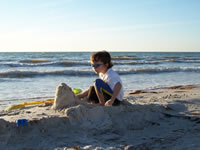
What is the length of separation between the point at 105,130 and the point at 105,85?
2.94 feet

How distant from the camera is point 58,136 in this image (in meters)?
2.77

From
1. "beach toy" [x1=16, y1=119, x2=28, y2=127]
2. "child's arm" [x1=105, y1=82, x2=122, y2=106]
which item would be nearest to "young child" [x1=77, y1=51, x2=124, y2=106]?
"child's arm" [x1=105, y1=82, x2=122, y2=106]

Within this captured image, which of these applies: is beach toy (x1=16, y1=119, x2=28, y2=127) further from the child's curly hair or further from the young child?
the child's curly hair

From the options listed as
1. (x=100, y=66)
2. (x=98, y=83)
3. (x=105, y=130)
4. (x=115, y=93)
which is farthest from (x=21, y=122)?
(x=100, y=66)

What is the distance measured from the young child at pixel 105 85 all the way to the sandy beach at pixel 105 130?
20cm

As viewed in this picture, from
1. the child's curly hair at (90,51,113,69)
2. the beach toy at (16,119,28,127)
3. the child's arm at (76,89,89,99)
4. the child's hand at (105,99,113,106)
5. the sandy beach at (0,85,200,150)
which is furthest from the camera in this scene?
the child's arm at (76,89,89,99)

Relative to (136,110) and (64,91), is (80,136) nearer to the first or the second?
(64,91)

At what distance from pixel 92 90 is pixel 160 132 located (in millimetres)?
1333

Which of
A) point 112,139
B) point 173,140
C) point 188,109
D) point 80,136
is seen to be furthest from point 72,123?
point 188,109

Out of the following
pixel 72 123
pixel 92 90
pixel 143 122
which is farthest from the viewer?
pixel 92 90

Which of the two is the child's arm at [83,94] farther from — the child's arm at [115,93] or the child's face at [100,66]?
the child's arm at [115,93]

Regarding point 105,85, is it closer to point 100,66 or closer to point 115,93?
point 115,93

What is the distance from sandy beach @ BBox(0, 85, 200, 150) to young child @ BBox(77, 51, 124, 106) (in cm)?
20

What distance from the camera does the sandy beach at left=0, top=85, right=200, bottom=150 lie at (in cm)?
261
